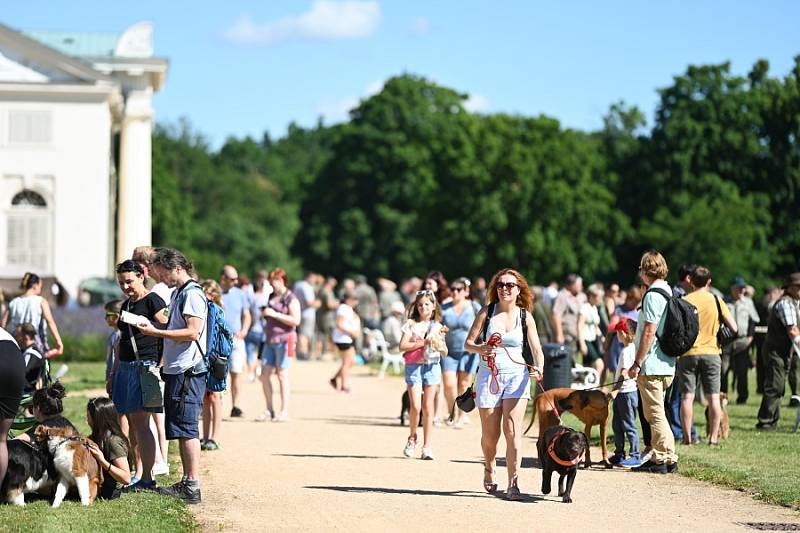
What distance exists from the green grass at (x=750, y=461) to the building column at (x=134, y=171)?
3816 cm

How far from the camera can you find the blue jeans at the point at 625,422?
14023 millimetres

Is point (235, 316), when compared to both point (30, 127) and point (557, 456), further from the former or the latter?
point (30, 127)

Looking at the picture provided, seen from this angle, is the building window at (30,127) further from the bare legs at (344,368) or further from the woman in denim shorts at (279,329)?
the woman in denim shorts at (279,329)

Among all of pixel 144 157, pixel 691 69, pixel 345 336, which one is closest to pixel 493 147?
pixel 691 69

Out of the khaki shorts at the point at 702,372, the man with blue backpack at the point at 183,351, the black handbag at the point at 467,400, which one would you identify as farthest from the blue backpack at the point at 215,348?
the khaki shorts at the point at 702,372

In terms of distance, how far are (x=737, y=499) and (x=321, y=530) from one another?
12.3 ft

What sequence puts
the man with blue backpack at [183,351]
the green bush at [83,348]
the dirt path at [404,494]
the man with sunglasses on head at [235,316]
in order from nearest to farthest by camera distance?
the dirt path at [404,494] → the man with blue backpack at [183,351] → the man with sunglasses on head at [235,316] → the green bush at [83,348]

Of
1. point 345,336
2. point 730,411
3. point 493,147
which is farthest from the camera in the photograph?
point 493,147

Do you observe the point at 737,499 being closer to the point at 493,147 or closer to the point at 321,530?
the point at 321,530

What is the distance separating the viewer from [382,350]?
31.9 m

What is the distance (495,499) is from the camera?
37.4ft

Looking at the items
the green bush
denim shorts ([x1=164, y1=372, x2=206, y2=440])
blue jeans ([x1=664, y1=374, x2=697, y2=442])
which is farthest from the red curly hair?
the green bush

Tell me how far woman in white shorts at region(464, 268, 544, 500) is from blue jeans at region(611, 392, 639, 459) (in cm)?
278

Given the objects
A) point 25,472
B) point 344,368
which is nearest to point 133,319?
point 25,472
